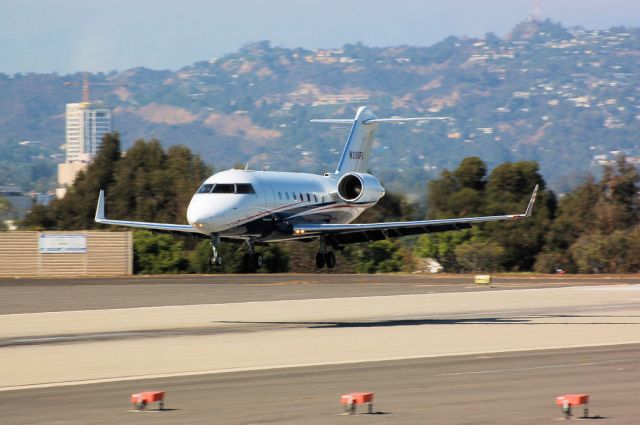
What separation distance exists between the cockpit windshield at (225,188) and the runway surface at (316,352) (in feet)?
14.2

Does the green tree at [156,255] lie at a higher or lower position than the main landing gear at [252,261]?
higher

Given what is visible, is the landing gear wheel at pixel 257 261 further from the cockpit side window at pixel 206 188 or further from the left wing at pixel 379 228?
the left wing at pixel 379 228

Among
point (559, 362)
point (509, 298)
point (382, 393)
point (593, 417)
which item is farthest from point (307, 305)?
point (593, 417)

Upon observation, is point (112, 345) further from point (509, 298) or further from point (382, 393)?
point (509, 298)

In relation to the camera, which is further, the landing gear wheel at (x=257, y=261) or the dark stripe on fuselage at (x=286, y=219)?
the dark stripe on fuselage at (x=286, y=219)

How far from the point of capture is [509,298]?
4656cm

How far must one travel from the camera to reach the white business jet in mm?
36875

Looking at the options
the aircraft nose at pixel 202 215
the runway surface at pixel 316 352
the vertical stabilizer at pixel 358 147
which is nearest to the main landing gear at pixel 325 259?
the runway surface at pixel 316 352

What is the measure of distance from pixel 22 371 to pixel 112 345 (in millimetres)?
5488

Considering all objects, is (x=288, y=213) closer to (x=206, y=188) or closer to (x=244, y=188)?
(x=244, y=188)

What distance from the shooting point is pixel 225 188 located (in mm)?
38094

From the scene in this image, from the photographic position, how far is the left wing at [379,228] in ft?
134

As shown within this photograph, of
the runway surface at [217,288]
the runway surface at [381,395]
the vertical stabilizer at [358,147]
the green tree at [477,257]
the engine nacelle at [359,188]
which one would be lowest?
the runway surface at [381,395]

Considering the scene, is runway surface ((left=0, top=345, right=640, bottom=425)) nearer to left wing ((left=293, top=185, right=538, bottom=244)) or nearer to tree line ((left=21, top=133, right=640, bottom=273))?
left wing ((left=293, top=185, right=538, bottom=244))
